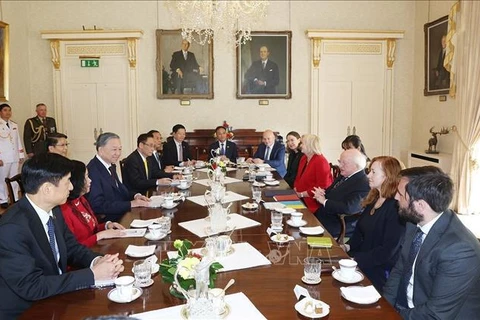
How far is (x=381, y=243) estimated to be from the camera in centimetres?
297

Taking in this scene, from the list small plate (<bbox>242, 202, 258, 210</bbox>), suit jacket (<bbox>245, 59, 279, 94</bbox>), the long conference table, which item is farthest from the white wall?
the long conference table

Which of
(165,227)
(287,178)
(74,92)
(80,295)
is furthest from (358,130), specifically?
(80,295)

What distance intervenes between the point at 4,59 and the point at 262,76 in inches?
199

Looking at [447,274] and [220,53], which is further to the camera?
[220,53]

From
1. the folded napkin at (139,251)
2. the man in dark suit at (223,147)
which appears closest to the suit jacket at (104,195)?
the folded napkin at (139,251)

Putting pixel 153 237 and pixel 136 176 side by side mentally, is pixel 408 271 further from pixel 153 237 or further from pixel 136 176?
pixel 136 176

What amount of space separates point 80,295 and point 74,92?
316 inches

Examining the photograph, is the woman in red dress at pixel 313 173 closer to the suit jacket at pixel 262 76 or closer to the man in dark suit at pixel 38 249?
the man in dark suit at pixel 38 249

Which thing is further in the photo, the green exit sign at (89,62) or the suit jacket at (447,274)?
the green exit sign at (89,62)

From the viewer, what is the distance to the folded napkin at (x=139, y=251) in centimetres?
244

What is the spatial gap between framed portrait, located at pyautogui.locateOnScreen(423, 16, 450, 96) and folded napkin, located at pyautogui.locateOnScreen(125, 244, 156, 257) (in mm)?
6976

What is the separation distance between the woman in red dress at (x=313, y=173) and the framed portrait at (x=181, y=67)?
14.5 feet

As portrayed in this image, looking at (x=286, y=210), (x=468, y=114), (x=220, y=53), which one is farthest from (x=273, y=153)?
(x=286, y=210)

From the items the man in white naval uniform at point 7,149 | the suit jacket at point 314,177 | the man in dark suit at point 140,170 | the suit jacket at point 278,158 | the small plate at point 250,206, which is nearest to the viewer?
the small plate at point 250,206
